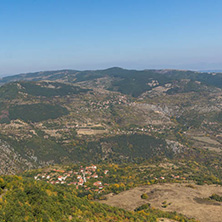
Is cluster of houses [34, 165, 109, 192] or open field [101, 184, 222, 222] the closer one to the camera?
open field [101, 184, 222, 222]

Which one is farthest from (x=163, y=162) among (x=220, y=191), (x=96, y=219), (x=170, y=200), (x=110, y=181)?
(x=96, y=219)

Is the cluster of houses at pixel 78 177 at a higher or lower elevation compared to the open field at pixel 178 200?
lower

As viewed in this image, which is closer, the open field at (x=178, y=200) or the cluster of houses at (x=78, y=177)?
the open field at (x=178, y=200)

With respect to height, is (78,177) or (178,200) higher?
(178,200)

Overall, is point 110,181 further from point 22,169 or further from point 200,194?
point 22,169
